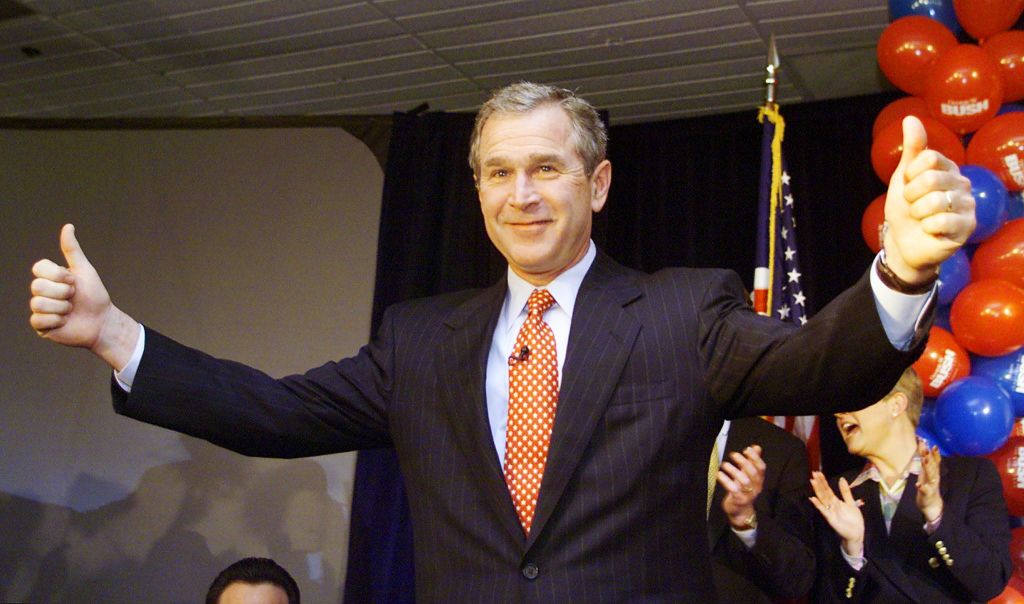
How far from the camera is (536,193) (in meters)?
1.66

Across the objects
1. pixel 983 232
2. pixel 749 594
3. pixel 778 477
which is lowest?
pixel 749 594

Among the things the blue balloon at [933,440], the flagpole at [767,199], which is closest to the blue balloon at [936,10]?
the flagpole at [767,199]

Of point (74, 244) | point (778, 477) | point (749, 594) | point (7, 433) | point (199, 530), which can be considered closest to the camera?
point (74, 244)

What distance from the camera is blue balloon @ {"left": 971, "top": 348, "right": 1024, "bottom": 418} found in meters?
3.56

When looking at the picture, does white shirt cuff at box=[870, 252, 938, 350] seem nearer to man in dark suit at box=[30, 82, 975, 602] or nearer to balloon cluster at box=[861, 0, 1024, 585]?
man in dark suit at box=[30, 82, 975, 602]

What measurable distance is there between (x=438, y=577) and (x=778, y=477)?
6.92ft

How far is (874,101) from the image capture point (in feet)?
16.0

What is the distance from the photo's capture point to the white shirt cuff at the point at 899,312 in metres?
1.27

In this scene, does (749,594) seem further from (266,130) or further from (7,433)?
(7,433)

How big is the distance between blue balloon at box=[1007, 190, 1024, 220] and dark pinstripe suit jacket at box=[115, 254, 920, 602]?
249 centimetres

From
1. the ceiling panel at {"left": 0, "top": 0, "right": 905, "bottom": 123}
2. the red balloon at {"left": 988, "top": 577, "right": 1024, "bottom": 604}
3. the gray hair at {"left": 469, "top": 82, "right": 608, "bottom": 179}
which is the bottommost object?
the red balloon at {"left": 988, "top": 577, "right": 1024, "bottom": 604}

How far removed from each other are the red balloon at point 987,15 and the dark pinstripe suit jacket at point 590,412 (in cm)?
264

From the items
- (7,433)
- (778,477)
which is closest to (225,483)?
(7,433)

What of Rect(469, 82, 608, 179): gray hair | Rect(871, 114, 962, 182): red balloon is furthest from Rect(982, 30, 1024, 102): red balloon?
Rect(469, 82, 608, 179): gray hair
